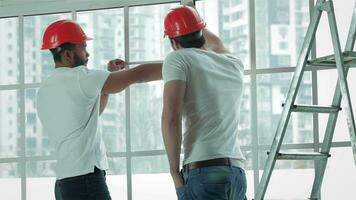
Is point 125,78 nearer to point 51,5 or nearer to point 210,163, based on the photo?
point 210,163

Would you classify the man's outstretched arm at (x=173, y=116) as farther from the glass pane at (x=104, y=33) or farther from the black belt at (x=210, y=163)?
the glass pane at (x=104, y=33)

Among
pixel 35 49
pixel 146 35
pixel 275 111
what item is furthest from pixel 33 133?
pixel 275 111

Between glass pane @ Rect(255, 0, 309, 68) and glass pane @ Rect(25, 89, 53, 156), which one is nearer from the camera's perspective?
glass pane @ Rect(255, 0, 309, 68)

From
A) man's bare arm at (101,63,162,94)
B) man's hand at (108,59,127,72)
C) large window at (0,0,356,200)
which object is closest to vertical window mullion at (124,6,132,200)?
large window at (0,0,356,200)

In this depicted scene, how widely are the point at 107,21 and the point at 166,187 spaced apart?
40.3 inches

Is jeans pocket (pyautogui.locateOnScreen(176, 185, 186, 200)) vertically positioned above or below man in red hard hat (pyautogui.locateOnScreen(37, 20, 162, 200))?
below

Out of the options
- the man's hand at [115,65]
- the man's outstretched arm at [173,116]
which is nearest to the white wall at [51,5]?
the man's hand at [115,65]

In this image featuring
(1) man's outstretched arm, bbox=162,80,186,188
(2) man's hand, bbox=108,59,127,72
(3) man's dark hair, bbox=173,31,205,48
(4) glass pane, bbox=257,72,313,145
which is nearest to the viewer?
(1) man's outstretched arm, bbox=162,80,186,188

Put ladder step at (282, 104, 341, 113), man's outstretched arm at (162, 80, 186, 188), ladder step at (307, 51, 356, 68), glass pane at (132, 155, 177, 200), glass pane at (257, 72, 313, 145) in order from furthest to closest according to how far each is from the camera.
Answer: glass pane at (132, 155, 177, 200), glass pane at (257, 72, 313, 145), ladder step at (282, 104, 341, 113), ladder step at (307, 51, 356, 68), man's outstretched arm at (162, 80, 186, 188)

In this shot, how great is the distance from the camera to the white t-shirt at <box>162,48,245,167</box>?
275 cm

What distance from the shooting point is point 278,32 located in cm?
393

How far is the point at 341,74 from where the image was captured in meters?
3.01

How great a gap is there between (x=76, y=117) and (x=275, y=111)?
126cm

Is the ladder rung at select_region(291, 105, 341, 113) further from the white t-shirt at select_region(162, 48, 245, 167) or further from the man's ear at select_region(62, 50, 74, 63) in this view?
the man's ear at select_region(62, 50, 74, 63)
